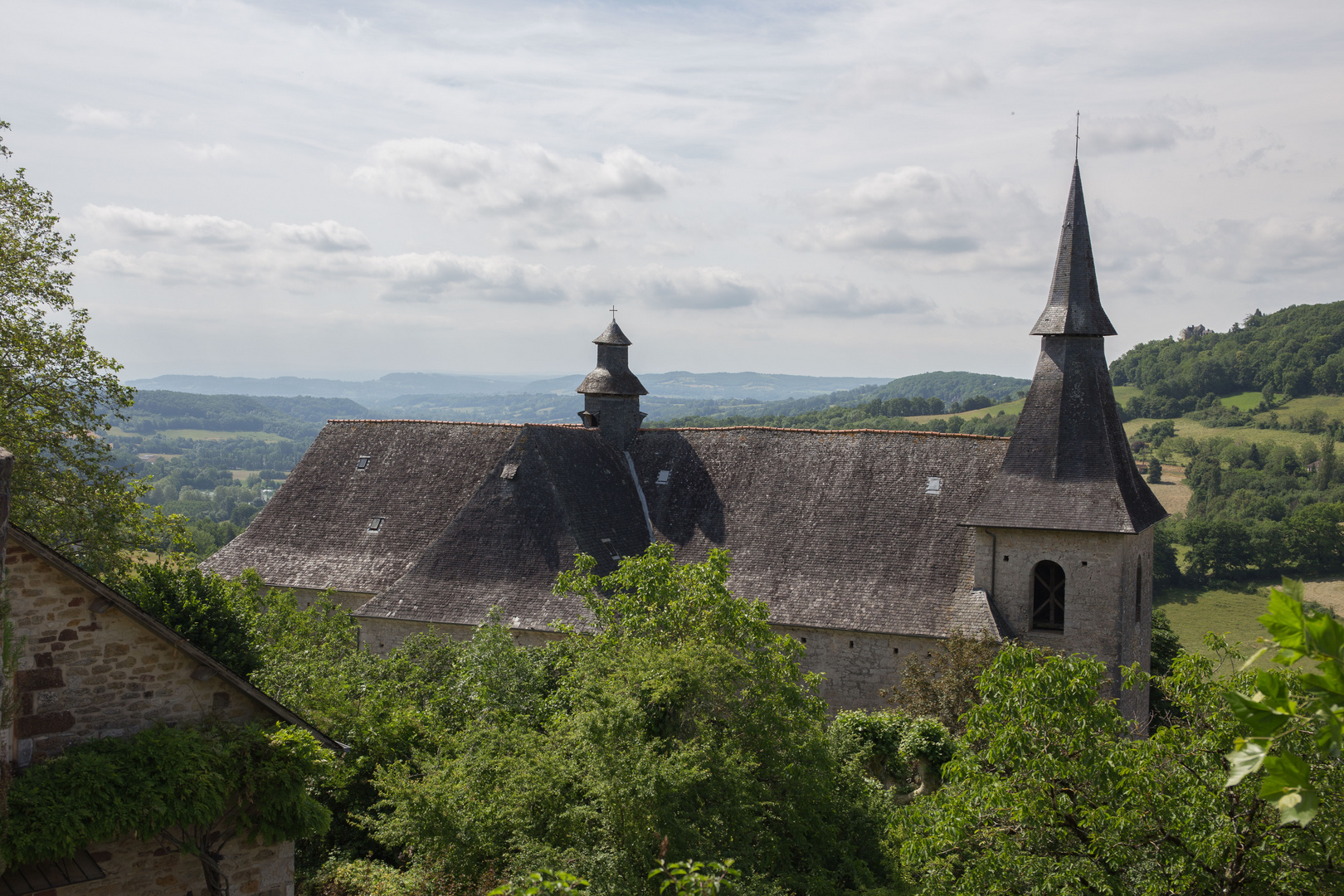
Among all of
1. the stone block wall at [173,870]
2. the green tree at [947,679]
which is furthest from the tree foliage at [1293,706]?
the green tree at [947,679]

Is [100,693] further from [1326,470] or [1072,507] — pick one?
[1326,470]

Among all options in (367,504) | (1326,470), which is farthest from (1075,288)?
(1326,470)

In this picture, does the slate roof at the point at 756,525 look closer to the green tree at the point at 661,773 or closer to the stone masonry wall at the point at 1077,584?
the stone masonry wall at the point at 1077,584

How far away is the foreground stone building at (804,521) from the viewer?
24.9 meters

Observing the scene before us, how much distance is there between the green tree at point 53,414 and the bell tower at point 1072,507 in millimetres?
20508

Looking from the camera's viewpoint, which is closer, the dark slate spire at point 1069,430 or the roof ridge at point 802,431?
the dark slate spire at point 1069,430

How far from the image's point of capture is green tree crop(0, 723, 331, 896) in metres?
10.4

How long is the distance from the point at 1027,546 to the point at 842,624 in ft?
16.9

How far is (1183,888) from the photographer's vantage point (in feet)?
27.6

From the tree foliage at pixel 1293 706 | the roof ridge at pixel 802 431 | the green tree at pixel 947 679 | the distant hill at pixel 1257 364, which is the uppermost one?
the distant hill at pixel 1257 364

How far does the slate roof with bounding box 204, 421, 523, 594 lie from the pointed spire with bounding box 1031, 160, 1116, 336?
54.5ft

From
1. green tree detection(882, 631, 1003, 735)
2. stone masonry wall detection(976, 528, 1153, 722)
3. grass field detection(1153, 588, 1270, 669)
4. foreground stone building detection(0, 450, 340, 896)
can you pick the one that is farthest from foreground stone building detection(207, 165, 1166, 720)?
grass field detection(1153, 588, 1270, 669)

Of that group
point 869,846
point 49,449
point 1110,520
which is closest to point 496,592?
point 49,449

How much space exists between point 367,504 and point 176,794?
2072 cm
